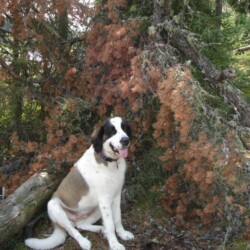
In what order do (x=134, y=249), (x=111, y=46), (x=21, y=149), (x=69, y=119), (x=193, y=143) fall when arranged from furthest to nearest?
(x=21, y=149), (x=69, y=119), (x=111, y=46), (x=134, y=249), (x=193, y=143)

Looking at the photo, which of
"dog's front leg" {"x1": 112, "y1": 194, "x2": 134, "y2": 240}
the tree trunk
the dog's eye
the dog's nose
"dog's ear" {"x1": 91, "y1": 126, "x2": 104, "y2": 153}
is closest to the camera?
the dog's nose

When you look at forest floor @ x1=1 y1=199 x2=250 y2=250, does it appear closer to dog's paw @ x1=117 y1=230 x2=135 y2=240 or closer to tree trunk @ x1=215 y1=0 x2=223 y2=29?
dog's paw @ x1=117 y1=230 x2=135 y2=240

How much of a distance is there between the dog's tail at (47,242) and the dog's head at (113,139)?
3.99 ft

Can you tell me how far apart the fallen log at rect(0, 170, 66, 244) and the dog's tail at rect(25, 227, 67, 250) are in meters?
0.28

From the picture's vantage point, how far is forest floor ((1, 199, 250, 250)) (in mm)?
5352

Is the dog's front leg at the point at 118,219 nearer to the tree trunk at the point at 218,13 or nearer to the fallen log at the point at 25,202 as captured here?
the fallen log at the point at 25,202

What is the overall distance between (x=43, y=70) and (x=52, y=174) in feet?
6.67

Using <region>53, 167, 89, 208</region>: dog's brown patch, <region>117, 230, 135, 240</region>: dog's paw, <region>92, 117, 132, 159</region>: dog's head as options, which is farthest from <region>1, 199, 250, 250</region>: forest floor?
<region>92, 117, 132, 159</region>: dog's head

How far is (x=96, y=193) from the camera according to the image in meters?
5.31

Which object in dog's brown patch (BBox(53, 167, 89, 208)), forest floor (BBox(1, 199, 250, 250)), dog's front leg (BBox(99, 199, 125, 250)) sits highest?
dog's brown patch (BBox(53, 167, 89, 208))

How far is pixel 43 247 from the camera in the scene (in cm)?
534

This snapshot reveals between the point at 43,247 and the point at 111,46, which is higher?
the point at 111,46

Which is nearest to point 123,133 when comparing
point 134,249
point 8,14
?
point 134,249

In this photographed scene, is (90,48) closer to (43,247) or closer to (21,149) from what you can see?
(21,149)
